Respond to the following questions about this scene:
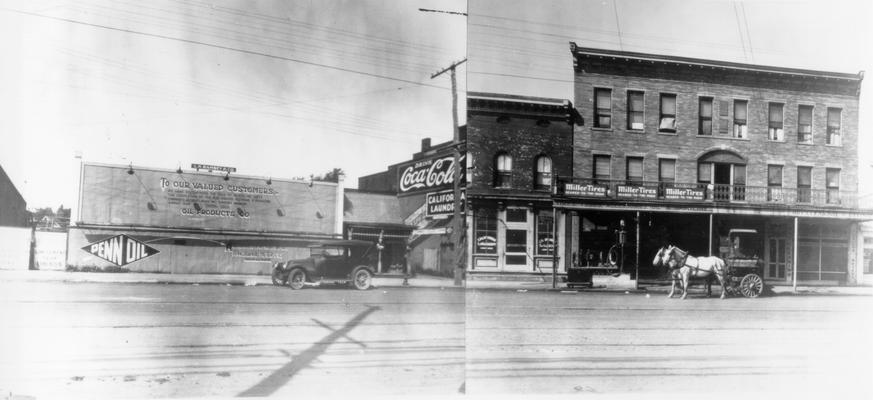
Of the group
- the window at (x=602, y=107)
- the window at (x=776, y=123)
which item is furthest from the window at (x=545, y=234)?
the window at (x=776, y=123)

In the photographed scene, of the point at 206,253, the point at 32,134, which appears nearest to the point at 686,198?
the point at 206,253

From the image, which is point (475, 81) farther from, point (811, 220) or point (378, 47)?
point (811, 220)

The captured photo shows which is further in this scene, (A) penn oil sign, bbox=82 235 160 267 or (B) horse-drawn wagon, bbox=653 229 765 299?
(B) horse-drawn wagon, bbox=653 229 765 299

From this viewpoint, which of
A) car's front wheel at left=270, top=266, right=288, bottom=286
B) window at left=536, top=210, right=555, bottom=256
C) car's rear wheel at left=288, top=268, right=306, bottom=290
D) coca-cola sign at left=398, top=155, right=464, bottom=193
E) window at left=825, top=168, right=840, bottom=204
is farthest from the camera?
window at left=536, top=210, right=555, bottom=256

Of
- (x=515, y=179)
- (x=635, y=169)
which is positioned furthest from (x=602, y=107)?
(x=515, y=179)

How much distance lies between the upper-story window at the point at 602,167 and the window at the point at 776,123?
186 centimetres

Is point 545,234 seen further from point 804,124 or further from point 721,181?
point 804,124

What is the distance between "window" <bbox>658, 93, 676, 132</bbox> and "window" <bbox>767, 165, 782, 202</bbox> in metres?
1.25

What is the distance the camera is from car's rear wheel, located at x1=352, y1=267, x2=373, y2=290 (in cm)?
550

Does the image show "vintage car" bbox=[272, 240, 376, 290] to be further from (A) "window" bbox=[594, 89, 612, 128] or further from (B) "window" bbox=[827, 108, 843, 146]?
(B) "window" bbox=[827, 108, 843, 146]

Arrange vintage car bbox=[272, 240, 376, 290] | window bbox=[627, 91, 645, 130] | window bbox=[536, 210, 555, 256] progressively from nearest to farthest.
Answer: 1. vintage car bbox=[272, 240, 376, 290]
2. window bbox=[536, 210, 555, 256]
3. window bbox=[627, 91, 645, 130]

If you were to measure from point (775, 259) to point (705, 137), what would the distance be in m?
1.77

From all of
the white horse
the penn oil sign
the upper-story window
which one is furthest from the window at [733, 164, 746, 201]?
the penn oil sign

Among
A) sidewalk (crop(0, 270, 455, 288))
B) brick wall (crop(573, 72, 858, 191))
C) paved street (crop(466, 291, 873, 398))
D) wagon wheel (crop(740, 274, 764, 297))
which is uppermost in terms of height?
brick wall (crop(573, 72, 858, 191))
